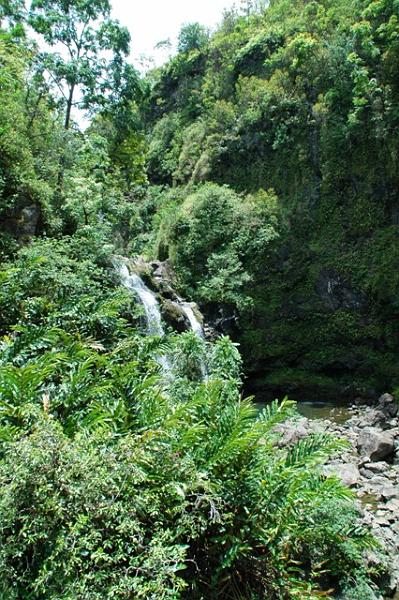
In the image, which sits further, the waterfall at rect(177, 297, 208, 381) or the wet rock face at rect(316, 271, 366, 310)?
the wet rock face at rect(316, 271, 366, 310)

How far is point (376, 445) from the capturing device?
941 cm

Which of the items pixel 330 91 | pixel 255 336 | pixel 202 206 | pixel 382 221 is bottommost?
pixel 255 336

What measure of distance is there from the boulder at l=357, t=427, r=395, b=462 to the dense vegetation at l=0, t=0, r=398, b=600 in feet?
7.61

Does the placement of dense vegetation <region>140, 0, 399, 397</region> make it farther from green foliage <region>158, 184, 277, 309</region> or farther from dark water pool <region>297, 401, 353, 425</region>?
dark water pool <region>297, 401, 353, 425</region>

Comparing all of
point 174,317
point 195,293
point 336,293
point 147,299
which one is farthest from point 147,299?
point 336,293

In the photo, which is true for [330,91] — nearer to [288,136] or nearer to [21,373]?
[288,136]

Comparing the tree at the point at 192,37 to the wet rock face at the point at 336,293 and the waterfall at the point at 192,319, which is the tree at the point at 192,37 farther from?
→ the waterfall at the point at 192,319

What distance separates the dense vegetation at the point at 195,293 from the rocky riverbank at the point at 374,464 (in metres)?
1.02

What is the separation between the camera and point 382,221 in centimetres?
1558

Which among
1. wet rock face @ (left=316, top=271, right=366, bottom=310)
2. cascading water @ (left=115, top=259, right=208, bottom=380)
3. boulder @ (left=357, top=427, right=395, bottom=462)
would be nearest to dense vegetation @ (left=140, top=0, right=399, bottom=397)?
wet rock face @ (left=316, top=271, right=366, bottom=310)

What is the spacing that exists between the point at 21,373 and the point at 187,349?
13.5ft

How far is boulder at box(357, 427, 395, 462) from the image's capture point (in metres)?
9.36

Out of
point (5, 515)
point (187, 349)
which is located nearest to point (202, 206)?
point (187, 349)

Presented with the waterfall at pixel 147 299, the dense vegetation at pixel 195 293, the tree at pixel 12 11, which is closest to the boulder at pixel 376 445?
the dense vegetation at pixel 195 293
